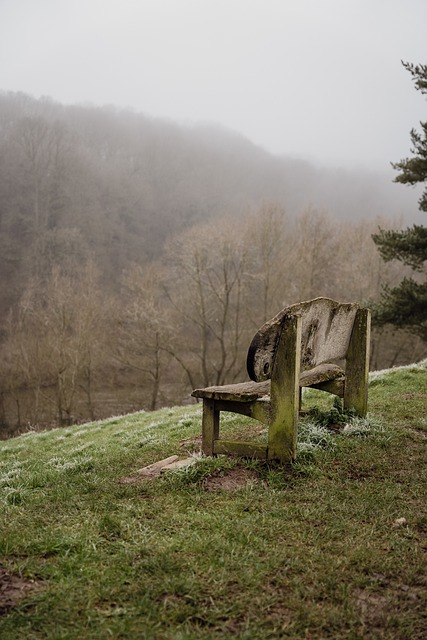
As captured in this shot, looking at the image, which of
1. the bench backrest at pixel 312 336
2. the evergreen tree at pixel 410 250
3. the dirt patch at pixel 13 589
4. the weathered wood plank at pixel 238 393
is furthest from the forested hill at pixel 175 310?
the dirt patch at pixel 13 589

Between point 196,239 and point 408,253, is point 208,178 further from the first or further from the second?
point 408,253

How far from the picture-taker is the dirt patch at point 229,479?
4.64 m

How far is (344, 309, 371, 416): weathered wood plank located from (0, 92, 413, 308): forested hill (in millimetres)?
56753

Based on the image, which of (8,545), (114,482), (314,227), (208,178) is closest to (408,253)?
(114,482)

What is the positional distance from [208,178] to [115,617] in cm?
8986

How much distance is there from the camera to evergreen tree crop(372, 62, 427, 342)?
16750 millimetres

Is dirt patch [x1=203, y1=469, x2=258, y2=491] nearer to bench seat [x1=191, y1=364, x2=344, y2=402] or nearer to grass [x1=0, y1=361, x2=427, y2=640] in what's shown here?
grass [x1=0, y1=361, x2=427, y2=640]

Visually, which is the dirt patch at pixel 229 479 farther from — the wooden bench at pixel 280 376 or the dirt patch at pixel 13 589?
the dirt patch at pixel 13 589

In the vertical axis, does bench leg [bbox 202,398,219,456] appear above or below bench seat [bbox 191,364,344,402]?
below

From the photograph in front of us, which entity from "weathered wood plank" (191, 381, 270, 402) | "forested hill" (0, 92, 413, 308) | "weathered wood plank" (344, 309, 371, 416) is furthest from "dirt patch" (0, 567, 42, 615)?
"forested hill" (0, 92, 413, 308)

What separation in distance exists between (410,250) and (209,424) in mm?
14328

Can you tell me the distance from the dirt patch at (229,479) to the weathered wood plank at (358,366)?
7.98ft

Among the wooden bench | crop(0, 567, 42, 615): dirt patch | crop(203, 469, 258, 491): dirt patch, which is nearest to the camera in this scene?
crop(0, 567, 42, 615): dirt patch

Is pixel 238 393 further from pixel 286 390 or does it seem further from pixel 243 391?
pixel 286 390
